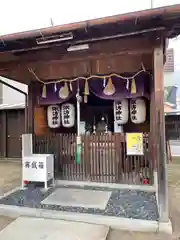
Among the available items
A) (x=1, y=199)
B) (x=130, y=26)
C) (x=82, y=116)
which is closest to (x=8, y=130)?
(x=82, y=116)

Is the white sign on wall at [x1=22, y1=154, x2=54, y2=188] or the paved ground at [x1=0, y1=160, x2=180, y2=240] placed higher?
the white sign on wall at [x1=22, y1=154, x2=54, y2=188]

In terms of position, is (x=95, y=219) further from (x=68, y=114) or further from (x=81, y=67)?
(x=81, y=67)

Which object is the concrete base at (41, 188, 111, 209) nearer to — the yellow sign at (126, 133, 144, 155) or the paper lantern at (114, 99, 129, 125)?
the yellow sign at (126, 133, 144, 155)

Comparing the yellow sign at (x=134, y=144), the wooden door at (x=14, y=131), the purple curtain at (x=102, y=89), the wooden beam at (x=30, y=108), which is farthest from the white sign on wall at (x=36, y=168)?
the wooden door at (x=14, y=131)

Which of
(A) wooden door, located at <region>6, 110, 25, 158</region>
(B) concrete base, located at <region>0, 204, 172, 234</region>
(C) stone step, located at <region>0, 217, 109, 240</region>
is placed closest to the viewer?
(C) stone step, located at <region>0, 217, 109, 240</region>

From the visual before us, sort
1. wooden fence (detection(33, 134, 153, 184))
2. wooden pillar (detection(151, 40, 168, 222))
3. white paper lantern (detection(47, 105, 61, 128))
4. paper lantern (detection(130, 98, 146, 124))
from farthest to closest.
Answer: white paper lantern (detection(47, 105, 61, 128)) < paper lantern (detection(130, 98, 146, 124)) < wooden fence (detection(33, 134, 153, 184)) < wooden pillar (detection(151, 40, 168, 222))

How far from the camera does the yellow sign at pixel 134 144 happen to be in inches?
201

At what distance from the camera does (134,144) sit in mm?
5148

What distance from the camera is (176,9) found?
2.89 meters

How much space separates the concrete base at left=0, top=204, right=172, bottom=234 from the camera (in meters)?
3.19

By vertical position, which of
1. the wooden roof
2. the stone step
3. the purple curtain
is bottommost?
the stone step

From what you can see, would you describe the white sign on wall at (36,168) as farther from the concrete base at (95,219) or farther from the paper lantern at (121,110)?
the paper lantern at (121,110)

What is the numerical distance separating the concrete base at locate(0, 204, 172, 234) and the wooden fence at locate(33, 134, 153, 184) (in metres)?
1.95

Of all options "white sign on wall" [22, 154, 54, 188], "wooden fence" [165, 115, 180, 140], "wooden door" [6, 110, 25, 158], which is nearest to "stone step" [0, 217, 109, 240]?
"white sign on wall" [22, 154, 54, 188]
